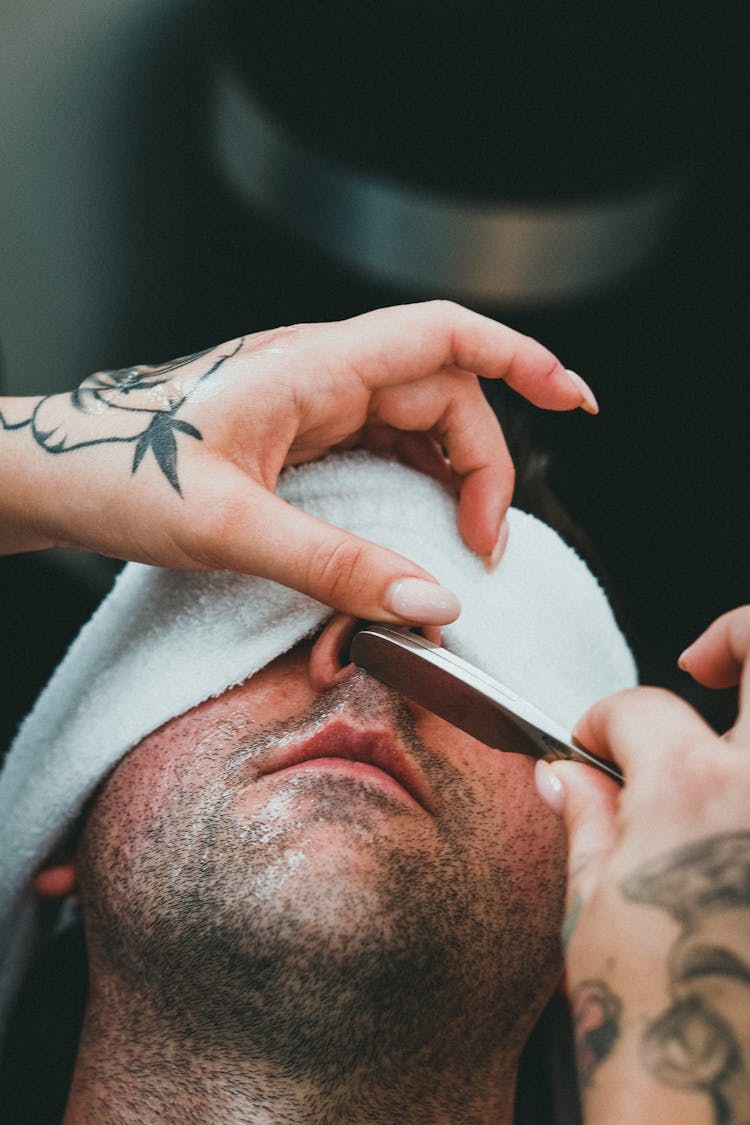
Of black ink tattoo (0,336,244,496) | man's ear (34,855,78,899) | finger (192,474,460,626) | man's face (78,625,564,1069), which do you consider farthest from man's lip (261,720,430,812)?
man's ear (34,855,78,899)

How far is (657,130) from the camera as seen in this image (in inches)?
38.0

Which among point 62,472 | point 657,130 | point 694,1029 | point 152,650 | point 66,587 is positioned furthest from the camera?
point 66,587

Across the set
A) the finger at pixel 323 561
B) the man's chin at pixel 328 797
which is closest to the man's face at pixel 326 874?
the man's chin at pixel 328 797

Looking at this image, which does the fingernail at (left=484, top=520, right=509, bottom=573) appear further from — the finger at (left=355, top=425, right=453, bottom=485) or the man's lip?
the man's lip

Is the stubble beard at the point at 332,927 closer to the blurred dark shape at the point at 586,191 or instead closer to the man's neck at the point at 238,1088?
the man's neck at the point at 238,1088

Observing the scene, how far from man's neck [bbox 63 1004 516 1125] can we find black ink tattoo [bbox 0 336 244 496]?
46 centimetres

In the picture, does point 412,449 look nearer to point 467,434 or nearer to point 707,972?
point 467,434

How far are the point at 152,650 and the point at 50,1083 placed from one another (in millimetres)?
520

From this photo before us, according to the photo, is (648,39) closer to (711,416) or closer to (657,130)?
(657,130)

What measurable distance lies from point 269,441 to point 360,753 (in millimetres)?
261

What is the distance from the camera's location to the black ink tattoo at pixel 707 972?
46 cm

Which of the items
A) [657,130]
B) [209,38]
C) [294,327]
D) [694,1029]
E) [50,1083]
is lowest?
[50,1083]

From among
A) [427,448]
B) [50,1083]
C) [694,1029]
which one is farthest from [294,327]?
[50,1083]

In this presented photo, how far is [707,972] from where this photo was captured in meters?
0.47
